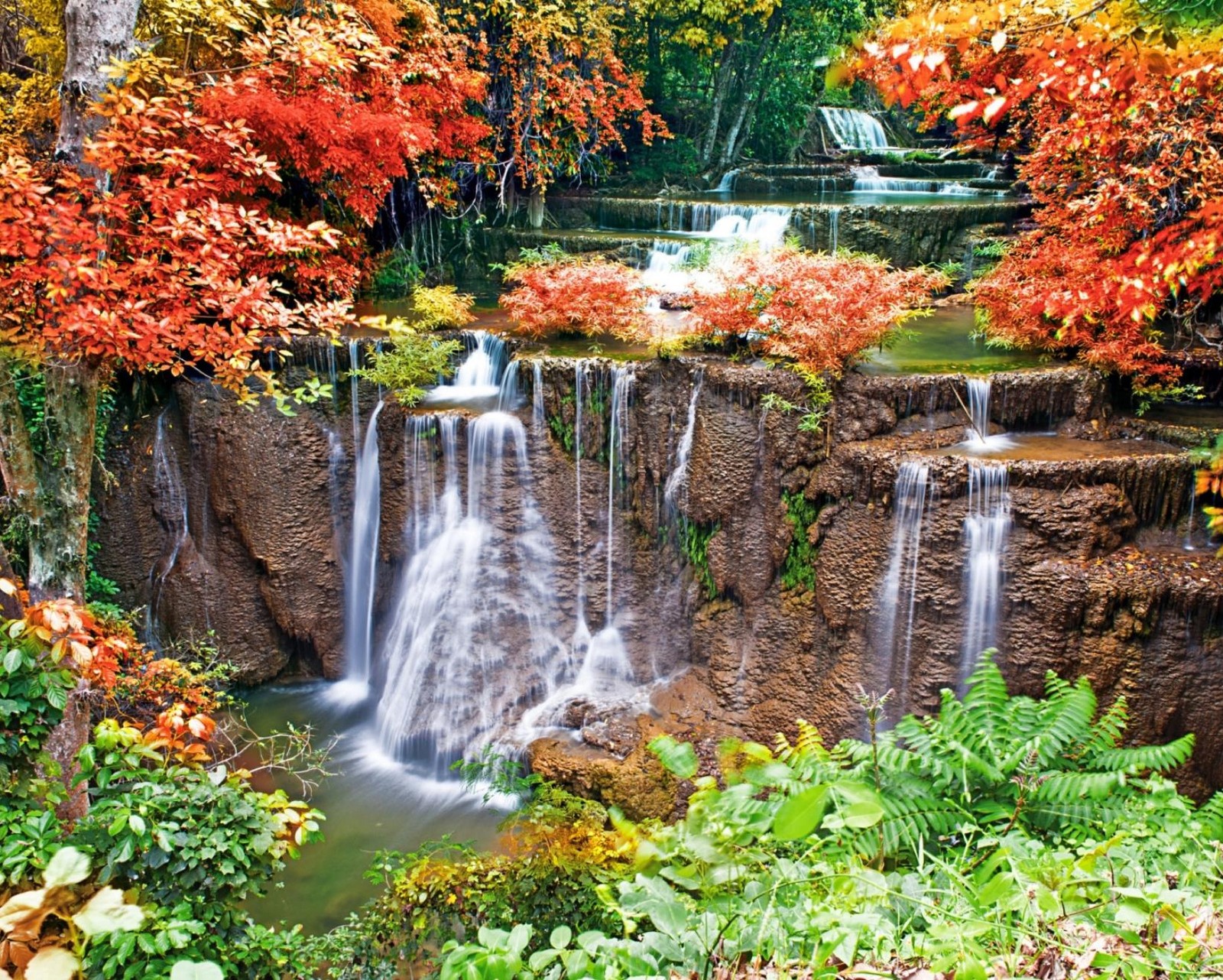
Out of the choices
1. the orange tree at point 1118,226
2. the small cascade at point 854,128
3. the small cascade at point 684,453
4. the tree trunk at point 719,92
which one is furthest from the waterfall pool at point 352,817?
the small cascade at point 854,128

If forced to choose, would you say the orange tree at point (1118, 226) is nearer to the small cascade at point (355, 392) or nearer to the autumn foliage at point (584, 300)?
the autumn foliage at point (584, 300)

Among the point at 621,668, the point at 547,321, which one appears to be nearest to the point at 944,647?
the point at 621,668

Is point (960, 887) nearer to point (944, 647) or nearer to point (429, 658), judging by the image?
point (944, 647)

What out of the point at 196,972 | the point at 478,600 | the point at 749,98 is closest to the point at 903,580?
the point at 478,600

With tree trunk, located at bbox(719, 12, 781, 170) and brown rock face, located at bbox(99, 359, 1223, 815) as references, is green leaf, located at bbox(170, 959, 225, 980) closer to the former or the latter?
brown rock face, located at bbox(99, 359, 1223, 815)

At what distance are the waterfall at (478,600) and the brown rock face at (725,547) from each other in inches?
5.4

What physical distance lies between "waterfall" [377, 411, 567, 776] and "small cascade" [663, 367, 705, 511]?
1560mm

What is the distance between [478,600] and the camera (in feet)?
30.9

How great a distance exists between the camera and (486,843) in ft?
24.5

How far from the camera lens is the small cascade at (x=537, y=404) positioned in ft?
30.2

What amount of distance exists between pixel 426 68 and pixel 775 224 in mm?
5543

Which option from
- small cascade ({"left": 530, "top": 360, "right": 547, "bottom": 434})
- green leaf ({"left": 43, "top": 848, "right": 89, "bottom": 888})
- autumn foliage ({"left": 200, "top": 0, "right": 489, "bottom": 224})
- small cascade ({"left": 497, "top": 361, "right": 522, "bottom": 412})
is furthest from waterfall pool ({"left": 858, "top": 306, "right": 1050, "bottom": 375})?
green leaf ({"left": 43, "top": 848, "right": 89, "bottom": 888})

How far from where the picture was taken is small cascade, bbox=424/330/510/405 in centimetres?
1005

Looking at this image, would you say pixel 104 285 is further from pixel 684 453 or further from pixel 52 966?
pixel 684 453
